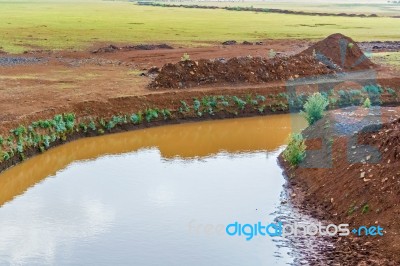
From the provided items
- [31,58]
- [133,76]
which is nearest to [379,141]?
[133,76]

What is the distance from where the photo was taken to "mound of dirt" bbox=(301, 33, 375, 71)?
3500cm

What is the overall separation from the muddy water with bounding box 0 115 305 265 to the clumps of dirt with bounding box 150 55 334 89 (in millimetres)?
4303

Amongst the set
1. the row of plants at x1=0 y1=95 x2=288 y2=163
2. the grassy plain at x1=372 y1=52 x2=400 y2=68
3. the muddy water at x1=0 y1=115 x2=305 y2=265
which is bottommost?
the muddy water at x1=0 y1=115 x2=305 y2=265

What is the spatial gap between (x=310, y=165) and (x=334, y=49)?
745 inches

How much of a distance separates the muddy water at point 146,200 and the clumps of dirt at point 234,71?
4303 millimetres

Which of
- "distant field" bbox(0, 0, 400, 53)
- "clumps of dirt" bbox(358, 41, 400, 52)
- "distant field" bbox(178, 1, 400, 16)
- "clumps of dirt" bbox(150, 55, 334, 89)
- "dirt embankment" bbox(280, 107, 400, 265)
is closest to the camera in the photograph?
"dirt embankment" bbox(280, 107, 400, 265)

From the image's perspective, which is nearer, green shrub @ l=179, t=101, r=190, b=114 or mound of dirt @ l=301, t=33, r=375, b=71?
green shrub @ l=179, t=101, r=190, b=114

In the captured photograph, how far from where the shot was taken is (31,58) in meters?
38.2

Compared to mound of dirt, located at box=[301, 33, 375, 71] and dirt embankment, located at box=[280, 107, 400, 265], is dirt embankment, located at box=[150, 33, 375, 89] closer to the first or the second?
mound of dirt, located at box=[301, 33, 375, 71]

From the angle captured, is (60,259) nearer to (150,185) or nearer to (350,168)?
(150,185)

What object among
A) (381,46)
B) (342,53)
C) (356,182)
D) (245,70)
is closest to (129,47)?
(342,53)

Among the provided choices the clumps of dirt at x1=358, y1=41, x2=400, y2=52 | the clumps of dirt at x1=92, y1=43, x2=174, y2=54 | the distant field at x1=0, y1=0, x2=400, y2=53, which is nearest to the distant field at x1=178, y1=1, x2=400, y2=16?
the distant field at x1=0, y1=0, x2=400, y2=53

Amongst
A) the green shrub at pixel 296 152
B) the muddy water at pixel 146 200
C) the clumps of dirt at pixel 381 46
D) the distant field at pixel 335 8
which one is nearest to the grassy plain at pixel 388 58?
the clumps of dirt at pixel 381 46

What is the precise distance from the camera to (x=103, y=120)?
77.9 ft
